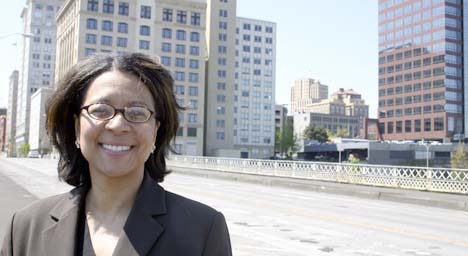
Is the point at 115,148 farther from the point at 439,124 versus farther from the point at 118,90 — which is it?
the point at 439,124

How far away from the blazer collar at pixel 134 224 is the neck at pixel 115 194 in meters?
0.05

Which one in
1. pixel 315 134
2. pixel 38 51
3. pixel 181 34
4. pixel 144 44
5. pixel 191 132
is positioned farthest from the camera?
pixel 38 51

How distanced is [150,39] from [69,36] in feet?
60.7

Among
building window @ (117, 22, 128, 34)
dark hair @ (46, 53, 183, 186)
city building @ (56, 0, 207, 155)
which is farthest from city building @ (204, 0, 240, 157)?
dark hair @ (46, 53, 183, 186)

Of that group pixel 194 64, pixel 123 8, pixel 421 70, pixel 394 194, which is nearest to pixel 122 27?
pixel 123 8

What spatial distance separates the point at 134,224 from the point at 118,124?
0.37 m

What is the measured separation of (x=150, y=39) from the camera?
97250 millimetres

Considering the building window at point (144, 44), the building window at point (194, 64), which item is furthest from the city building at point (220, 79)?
the building window at point (144, 44)

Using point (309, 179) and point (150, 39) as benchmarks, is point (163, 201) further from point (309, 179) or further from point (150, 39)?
point (150, 39)

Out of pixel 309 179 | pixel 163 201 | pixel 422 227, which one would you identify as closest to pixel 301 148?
pixel 309 179

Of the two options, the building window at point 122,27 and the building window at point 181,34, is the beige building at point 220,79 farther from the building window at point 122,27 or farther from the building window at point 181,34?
the building window at point 122,27

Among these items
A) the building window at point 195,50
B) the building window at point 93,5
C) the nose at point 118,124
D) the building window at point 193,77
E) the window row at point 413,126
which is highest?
the building window at point 93,5

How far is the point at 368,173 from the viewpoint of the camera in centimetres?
2320

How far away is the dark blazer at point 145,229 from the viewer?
65.5 inches
